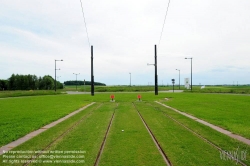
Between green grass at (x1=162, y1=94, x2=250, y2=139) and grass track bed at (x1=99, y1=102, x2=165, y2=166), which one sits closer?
grass track bed at (x1=99, y1=102, x2=165, y2=166)

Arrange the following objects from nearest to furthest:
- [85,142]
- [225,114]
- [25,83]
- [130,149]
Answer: [130,149], [85,142], [225,114], [25,83]

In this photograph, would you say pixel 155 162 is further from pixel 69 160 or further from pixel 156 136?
pixel 156 136

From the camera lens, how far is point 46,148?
7457mm

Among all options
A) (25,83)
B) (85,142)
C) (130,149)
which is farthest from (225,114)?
(25,83)

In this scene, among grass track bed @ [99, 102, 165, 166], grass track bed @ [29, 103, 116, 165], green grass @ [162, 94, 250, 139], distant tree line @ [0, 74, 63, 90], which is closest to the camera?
grass track bed @ [99, 102, 165, 166]

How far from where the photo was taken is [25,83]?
447 ft

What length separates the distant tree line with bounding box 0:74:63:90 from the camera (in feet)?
441

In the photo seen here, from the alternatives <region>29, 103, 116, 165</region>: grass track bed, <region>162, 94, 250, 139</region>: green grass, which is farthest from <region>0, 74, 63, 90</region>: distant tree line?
<region>29, 103, 116, 165</region>: grass track bed

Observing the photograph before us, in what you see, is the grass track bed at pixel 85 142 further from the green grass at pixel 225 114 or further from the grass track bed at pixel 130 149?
the green grass at pixel 225 114

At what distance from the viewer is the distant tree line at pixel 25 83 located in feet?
441

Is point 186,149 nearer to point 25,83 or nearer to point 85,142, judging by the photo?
point 85,142

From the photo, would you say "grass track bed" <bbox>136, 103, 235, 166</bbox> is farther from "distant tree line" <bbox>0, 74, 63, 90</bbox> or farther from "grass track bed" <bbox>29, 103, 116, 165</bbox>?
"distant tree line" <bbox>0, 74, 63, 90</bbox>

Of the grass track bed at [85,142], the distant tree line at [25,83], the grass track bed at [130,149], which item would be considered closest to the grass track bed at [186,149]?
the grass track bed at [130,149]

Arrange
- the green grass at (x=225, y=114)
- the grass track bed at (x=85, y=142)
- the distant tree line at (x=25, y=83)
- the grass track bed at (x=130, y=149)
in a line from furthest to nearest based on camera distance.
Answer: the distant tree line at (x=25, y=83), the green grass at (x=225, y=114), the grass track bed at (x=85, y=142), the grass track bed at (x=130, y=149)
